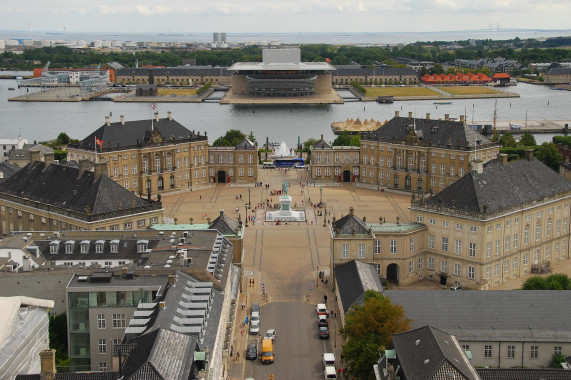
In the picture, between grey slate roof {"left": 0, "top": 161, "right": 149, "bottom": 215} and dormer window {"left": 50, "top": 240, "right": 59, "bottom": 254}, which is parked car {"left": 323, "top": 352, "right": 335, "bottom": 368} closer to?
dormer window {"left": 50, "top": 240, "right": 59, "bottom": 254}

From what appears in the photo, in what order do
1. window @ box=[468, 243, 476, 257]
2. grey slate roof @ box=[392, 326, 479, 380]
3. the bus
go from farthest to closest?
the bus, window @ box=[468, 243, 476, 257], grey slate roof @ box=[392, 326, 479, 380]

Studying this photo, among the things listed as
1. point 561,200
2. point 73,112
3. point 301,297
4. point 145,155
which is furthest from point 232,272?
point 73,112

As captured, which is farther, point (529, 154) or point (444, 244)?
point (529, 154)

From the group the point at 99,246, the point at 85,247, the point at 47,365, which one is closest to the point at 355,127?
the point at 99,246

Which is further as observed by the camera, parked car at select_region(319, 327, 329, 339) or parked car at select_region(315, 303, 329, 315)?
parked car at select_region(315, 303, 329, 315)

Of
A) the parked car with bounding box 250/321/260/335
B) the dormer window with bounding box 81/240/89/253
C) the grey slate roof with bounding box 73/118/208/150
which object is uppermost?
the grey slate roof with bounding box 73/118/208/150

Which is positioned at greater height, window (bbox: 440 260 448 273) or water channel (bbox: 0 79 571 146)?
water channel (bbox: 0 79 571 146)

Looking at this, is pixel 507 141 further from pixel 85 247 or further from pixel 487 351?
pixel 85 247

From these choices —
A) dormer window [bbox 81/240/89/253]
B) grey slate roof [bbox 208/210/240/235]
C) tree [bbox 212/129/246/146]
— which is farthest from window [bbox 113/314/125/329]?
tree [bbox 212/129/246/146]
